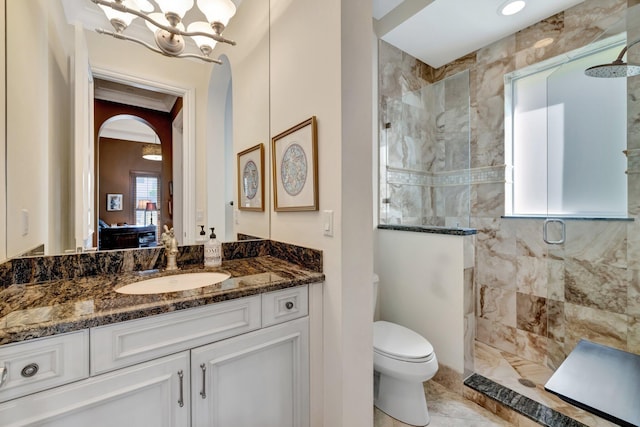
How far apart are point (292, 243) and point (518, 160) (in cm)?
213

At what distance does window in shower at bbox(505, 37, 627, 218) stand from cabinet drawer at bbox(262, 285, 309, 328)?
204 cm

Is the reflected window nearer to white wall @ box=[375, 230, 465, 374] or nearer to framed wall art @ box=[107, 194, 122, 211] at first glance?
framed wall art @ box=[107, 194, 122, 211]

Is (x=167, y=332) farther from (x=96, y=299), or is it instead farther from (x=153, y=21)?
(x=153, y=21)

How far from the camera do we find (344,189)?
120 centimetres

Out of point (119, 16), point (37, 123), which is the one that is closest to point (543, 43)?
point (119, 16)

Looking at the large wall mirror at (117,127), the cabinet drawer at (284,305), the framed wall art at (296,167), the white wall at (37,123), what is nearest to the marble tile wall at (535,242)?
the framed wall art at (296,167)

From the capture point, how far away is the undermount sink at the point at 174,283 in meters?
1.17

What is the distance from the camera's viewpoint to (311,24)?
1339 millimetres

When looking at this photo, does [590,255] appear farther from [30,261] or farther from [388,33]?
[30,261]

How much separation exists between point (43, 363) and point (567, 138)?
10.0 ft

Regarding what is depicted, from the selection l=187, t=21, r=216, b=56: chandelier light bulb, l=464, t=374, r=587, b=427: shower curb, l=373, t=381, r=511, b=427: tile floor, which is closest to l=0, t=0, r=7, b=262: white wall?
l=187, t=21, r=216, b=56: chandelier light bulb

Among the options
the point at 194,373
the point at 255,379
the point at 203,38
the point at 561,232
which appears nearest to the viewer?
the point at 194,373

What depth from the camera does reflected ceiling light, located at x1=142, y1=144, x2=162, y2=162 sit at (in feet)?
4.62

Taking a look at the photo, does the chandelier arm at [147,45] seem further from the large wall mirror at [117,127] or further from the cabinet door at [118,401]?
the cabinet door at [118,401]
